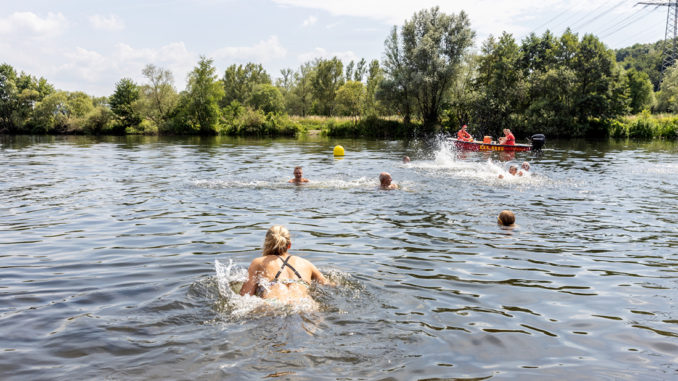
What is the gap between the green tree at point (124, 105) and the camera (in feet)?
242

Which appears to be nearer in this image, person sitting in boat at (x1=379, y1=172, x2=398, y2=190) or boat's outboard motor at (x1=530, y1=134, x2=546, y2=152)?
person sitting in boat at (x1=379, y1=172, x2=398, y2=190)

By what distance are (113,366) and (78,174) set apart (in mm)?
18202

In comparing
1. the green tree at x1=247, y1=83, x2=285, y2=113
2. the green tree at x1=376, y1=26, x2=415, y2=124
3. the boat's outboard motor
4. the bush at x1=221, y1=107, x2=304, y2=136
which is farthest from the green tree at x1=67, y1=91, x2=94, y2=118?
the boat's outboard motor

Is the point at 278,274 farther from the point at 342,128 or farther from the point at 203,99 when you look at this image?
the point at 203,99

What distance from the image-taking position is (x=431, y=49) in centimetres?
5097

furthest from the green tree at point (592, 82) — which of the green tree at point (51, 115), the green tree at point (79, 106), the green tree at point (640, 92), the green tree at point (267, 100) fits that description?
the green tree at point (51, 115)

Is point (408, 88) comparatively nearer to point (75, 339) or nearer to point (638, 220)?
point (638, 220)

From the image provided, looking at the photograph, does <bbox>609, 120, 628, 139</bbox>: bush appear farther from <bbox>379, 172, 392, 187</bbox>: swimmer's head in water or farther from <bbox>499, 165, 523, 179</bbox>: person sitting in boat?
<bbox>379, 172, 392, 187</bbox>: swimmer's head in water

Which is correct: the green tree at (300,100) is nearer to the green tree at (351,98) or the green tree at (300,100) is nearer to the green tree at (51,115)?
the green tree at (351,98)

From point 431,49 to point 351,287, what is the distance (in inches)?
1900

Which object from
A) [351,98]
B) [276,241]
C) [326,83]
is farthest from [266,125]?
[276,241]

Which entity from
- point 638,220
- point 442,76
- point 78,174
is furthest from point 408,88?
point 638,220

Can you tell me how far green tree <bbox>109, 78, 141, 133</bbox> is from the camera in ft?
242

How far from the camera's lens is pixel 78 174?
66.1 ft
